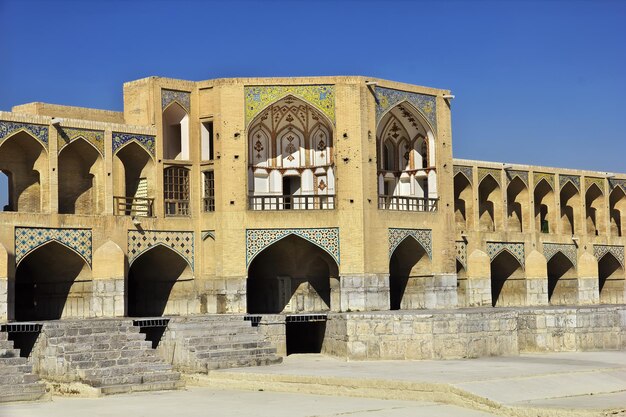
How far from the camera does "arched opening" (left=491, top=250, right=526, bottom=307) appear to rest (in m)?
32.1

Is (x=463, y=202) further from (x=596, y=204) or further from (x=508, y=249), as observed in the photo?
(x=596, y=204)

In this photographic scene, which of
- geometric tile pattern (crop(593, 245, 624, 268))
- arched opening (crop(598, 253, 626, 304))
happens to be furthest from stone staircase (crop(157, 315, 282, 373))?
arched opening (crop(598, 253, 626, 304))

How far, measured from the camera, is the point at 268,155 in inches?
1102

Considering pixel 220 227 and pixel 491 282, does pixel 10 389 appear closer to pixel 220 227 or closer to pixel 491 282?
pixel 220 227

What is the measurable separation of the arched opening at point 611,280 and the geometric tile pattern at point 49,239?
1809 centimetres

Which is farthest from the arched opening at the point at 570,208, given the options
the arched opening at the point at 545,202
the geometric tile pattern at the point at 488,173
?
the geometric tile pattern at the point at 488,173

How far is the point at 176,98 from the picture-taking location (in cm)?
2627

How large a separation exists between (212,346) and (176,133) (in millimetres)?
6940

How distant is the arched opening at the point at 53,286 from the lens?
24.5 metres

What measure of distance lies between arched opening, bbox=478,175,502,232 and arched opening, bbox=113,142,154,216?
10.1 meters

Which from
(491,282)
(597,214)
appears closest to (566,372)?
(491,282)

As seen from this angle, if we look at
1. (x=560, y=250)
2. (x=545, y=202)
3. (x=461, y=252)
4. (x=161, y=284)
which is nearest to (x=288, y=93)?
(x=161, y=284)

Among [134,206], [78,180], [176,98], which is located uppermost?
[176,98]

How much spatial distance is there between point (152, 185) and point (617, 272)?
669 inches
